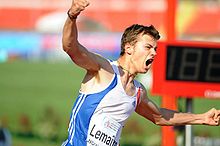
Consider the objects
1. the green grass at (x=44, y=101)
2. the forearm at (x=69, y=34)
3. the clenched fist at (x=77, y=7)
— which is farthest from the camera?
the green grass at (x=44, y=101)

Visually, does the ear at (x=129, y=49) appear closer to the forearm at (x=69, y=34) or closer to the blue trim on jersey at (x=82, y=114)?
the blue trim on jersey at (x=82, y=114)

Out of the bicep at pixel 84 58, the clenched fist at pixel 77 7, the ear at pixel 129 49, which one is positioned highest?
the clenched fist at pixel 77 7

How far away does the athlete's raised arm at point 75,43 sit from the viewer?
180 inches

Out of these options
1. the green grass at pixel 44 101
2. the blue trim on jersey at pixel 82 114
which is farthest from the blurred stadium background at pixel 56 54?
the blue trim on jersey at pixel 82 114

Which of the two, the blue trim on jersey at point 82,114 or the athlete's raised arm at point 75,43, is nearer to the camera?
the athlete's raised arm at point 75,43

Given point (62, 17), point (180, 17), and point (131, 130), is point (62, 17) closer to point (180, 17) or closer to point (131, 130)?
point (180, 17)

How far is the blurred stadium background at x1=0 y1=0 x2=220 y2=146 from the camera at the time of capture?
15086mm

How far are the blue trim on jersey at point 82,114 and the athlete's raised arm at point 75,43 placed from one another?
182 millimetres

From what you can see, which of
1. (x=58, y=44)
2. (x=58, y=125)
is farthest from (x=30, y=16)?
(x=58, y=125)

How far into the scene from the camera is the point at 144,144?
14.3 metres

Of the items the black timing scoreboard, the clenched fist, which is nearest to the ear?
the clenched fist

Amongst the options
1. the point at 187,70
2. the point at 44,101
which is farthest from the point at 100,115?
the point at 44,101

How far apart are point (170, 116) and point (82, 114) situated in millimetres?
983

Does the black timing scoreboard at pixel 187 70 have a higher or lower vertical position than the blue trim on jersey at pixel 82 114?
higher
